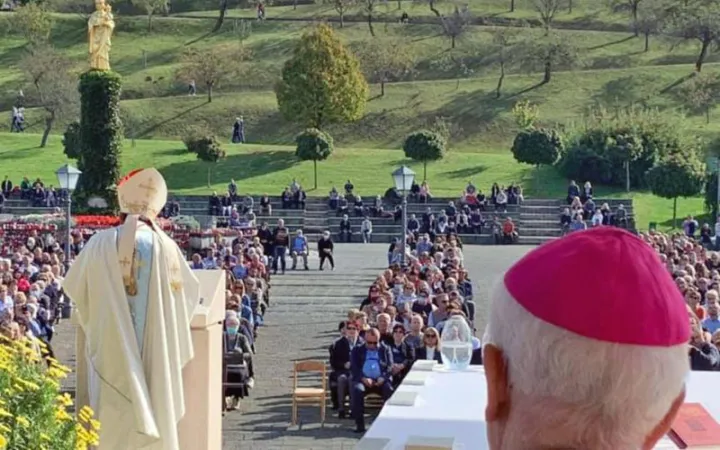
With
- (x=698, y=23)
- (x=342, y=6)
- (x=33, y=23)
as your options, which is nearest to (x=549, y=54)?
(x=698, y=23)

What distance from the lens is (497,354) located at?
1.85 meters

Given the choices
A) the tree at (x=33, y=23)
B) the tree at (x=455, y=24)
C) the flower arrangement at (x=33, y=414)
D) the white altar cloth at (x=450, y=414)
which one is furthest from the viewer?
the tree at (x=455, y=24)

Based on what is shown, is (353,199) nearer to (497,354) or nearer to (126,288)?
(126,288)

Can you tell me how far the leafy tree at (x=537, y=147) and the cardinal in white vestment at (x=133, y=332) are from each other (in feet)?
136

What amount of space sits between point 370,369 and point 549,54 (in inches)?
2126

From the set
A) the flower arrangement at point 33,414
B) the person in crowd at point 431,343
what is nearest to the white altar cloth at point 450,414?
the flower arrangement at point 33,414

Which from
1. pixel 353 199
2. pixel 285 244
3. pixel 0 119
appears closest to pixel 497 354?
pixel 285 244

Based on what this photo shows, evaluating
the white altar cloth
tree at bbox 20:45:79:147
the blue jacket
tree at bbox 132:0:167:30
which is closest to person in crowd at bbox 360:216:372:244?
tree at bbox 20:45:79:147

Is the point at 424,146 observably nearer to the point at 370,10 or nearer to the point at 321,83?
the point at 321,83

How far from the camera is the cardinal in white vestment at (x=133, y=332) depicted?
6414mm

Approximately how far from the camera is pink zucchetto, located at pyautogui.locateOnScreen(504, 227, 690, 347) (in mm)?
1752

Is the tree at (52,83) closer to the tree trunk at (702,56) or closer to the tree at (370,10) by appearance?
the tree at (370,10)

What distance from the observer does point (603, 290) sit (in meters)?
1.77

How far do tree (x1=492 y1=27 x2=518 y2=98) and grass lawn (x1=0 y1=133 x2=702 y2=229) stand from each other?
11389 mm
